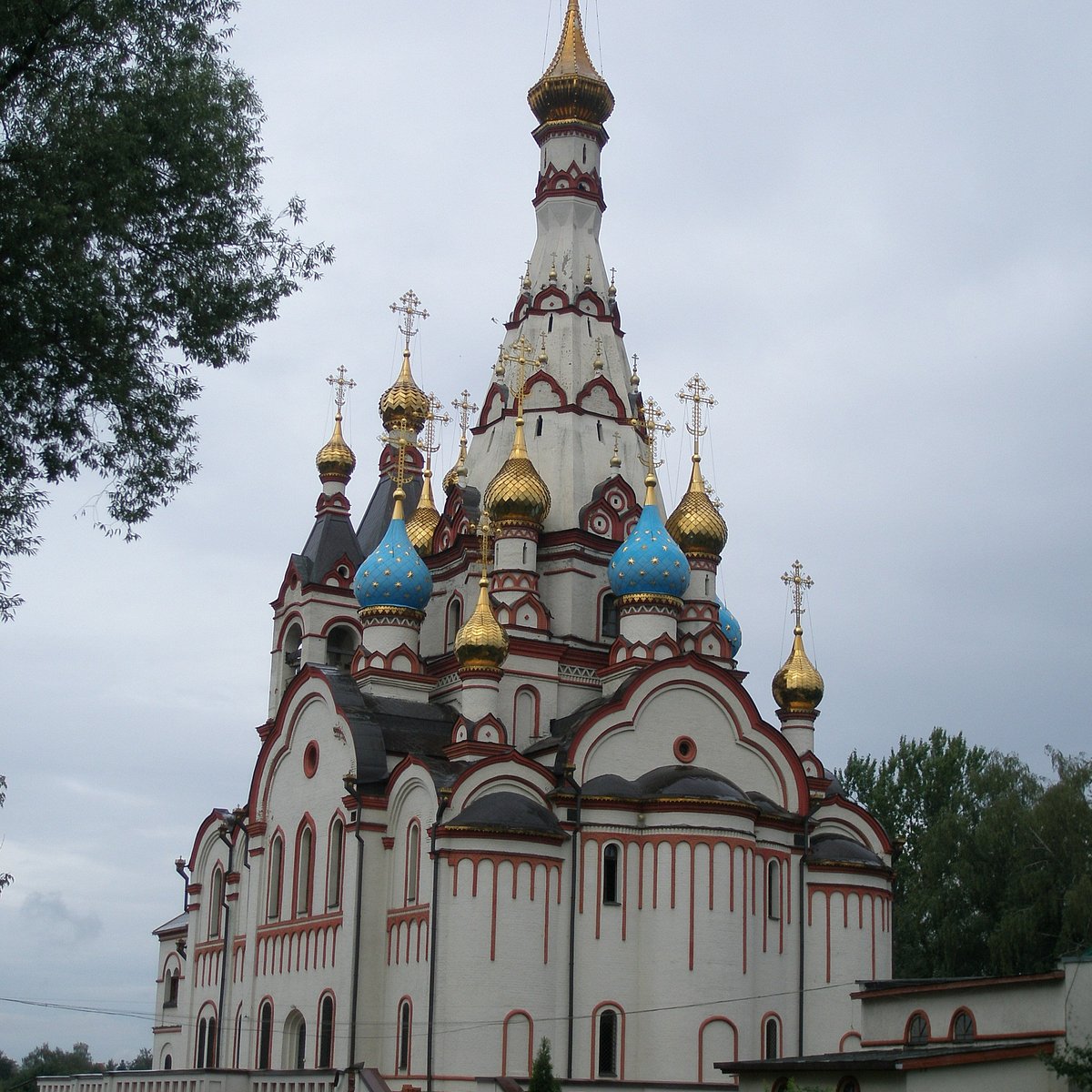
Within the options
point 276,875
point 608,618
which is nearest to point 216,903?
point 276,875

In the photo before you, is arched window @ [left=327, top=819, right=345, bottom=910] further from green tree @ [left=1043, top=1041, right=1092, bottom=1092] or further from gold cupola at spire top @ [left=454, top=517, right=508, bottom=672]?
green tree @ [left=1043, top=1041, right=1092, bottom=1092]

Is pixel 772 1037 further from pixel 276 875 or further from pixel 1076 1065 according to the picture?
pixel 1076 1065

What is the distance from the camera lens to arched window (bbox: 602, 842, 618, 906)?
25.8 meters

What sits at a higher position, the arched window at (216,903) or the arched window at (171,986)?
the arched window at (216,903)

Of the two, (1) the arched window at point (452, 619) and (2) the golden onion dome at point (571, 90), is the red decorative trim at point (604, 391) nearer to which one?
(1) the arched window at point (452, 619)

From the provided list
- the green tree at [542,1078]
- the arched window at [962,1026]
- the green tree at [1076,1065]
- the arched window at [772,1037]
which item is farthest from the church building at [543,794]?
the green tree at [1076,1065]

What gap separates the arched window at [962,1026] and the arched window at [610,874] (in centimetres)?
699

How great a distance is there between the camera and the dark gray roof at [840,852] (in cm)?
2803

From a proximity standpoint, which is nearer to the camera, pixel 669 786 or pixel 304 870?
pixel 669 786

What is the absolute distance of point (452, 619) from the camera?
31812mm

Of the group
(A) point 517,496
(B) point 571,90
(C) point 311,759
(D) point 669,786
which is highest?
(B) point 571,90

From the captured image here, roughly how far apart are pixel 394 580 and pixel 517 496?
2.70 metres

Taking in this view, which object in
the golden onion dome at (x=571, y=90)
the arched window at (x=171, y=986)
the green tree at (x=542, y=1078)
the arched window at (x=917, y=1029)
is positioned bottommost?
the green tree at (x=542, y=1078)

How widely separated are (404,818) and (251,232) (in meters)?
15.0
